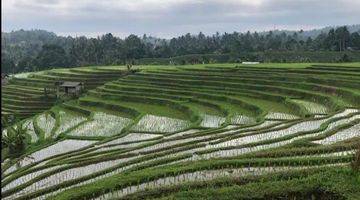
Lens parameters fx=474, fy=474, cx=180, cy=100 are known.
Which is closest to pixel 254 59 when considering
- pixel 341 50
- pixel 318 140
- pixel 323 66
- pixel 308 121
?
pixel 341 50

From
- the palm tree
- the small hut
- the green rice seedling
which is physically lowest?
the palm tree

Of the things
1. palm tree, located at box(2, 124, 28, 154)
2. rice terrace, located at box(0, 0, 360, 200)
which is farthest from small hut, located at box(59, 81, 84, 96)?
palm tree, located at box(2, 124, 28, 154)

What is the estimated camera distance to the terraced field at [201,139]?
11.1 meters

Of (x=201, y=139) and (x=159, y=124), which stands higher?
(x=201, y=139)

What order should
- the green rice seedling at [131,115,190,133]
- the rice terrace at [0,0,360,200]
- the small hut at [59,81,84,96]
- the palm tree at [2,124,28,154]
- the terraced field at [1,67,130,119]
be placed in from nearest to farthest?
the rice terrace at [0,0,360,200], the palm tree at [2,124,28,154], the green rice seedling at [131,115,190,133], the terraced field at [1,67,130,119], the small hut at [59,81,84,96]

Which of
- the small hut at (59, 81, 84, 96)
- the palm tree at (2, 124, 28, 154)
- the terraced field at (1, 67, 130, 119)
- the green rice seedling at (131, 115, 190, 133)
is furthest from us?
the small hut at (59, 81, 84, 96)

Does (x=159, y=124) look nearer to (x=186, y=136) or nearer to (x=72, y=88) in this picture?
(x=186, y=136)

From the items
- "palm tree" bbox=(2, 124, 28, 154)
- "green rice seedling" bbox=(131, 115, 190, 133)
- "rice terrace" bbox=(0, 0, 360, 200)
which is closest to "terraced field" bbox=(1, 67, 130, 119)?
"rice terrace" bbox=(0, 0, 360, 200)

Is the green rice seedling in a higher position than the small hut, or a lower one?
lower

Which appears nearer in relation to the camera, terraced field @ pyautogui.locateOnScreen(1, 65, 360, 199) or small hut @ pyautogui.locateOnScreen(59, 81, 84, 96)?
terraced field @ pyautogui.locateOnScreen(1, 65, 360, 199)

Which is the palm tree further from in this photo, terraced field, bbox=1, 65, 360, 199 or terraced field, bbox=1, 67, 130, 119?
terraced field, bbox=1, 67, 130, 119

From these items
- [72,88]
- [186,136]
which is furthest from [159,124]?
[72,88]

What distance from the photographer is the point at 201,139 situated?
67.6ft

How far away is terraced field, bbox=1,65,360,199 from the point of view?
11.1m
